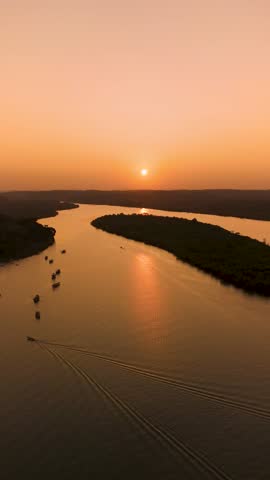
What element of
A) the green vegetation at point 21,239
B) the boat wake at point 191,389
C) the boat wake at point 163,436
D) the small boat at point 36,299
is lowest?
the boat wake at point 163,436

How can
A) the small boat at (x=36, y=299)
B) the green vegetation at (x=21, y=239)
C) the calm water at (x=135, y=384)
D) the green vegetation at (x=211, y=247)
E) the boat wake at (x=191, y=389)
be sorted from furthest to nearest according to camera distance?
the green vegetation at (x=21, y=239) < the green vegetation at (x=211, y=247) < the small boat at (x=36, y=299) < the boat wake at (x=191, y=389) < the calm water at (x=135, y=384)

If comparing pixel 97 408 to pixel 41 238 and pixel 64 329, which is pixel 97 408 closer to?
pixel 64 329

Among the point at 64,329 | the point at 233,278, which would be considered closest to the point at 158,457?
the point at 64,329

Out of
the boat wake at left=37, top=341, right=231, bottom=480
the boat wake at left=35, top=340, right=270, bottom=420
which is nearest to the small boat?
the boat wake at left=35, top=340, right=270, bottom=420

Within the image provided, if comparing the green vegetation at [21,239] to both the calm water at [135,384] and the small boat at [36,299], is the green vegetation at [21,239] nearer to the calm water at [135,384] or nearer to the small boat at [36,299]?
the calm water at [135,384]

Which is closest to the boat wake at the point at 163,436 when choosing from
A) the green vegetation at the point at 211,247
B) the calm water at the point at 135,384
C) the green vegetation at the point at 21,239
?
the calm water at the point at 135,384

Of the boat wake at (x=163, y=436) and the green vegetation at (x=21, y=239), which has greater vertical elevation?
the green vegetation at (x=21, y=239)

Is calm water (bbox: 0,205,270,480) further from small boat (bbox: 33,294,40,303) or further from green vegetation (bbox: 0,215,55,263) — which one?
green vegetation (bbox: 0,215,55,263)
